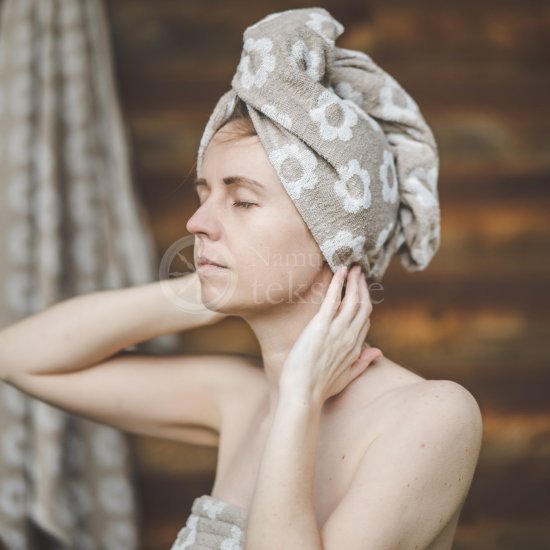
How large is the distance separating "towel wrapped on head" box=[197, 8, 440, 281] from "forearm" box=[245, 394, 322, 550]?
0.41 metres

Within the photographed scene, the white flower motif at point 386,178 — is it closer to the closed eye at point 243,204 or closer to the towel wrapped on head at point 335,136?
the towel wrapped on head at point 335,136

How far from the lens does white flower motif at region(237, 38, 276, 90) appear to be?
5.14 feet

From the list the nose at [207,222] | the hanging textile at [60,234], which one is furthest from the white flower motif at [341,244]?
the hanging textile at [60,234]

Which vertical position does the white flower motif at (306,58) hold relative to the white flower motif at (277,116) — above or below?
above

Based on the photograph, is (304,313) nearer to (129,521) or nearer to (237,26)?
(129,521)

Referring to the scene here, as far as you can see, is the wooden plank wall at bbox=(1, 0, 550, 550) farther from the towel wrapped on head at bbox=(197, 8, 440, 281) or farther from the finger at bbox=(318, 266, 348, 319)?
the finger at bbox=(318, 266, 348, 319)

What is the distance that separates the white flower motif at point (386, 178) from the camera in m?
1.65

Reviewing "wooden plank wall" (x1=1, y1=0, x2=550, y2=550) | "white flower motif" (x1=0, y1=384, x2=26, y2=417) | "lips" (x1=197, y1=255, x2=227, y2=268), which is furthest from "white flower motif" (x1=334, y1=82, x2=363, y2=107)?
"white flower motif" (x1=0, y1=384, x2=26, y2=417)

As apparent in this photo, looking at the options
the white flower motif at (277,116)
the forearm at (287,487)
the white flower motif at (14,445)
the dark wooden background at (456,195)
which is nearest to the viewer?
the forearm at (287,487)

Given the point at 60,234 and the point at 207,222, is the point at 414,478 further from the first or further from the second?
the point at 60,234

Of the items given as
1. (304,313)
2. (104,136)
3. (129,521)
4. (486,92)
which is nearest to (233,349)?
(129,521)

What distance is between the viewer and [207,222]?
1594 millimetres

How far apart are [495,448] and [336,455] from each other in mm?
1582

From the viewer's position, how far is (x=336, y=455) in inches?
61.5
